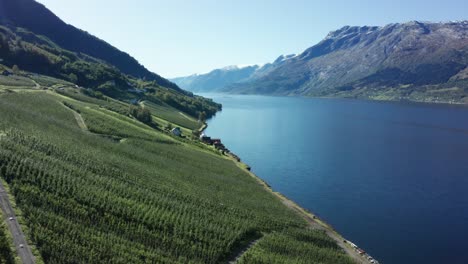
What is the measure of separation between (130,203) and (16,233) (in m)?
19.4

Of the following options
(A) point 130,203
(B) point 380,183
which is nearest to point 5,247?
(A) point 130,203

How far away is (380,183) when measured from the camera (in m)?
108

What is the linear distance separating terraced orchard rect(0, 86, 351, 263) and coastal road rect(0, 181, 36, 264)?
1.15 metres

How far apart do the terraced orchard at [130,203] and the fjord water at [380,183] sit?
15400mm

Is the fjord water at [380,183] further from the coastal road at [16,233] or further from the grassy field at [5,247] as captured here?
the grassy field at [5,247]

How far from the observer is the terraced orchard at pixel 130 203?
43312 mm

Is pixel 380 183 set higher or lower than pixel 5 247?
lower

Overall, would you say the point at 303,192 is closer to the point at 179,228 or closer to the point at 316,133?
the point at 179,228

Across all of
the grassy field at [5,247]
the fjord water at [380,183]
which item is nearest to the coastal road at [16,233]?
the grassy field at [5,247]

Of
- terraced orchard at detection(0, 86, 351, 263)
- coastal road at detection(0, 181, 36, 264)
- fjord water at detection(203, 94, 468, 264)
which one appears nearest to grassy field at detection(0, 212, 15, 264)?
coastal road at detection(0, 181, 36, 264)

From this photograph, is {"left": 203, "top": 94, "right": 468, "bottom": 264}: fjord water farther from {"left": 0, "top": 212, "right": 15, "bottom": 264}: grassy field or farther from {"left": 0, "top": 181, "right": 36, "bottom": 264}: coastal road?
{"left": 0, "top": 212, "right": 15, "bottom": 264}: grassy field

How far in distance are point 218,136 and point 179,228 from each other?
125131 mm

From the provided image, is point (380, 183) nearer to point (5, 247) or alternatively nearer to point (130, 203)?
point (130, 203)

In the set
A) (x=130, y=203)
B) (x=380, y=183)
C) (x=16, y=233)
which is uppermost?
(x=16, y=233)
